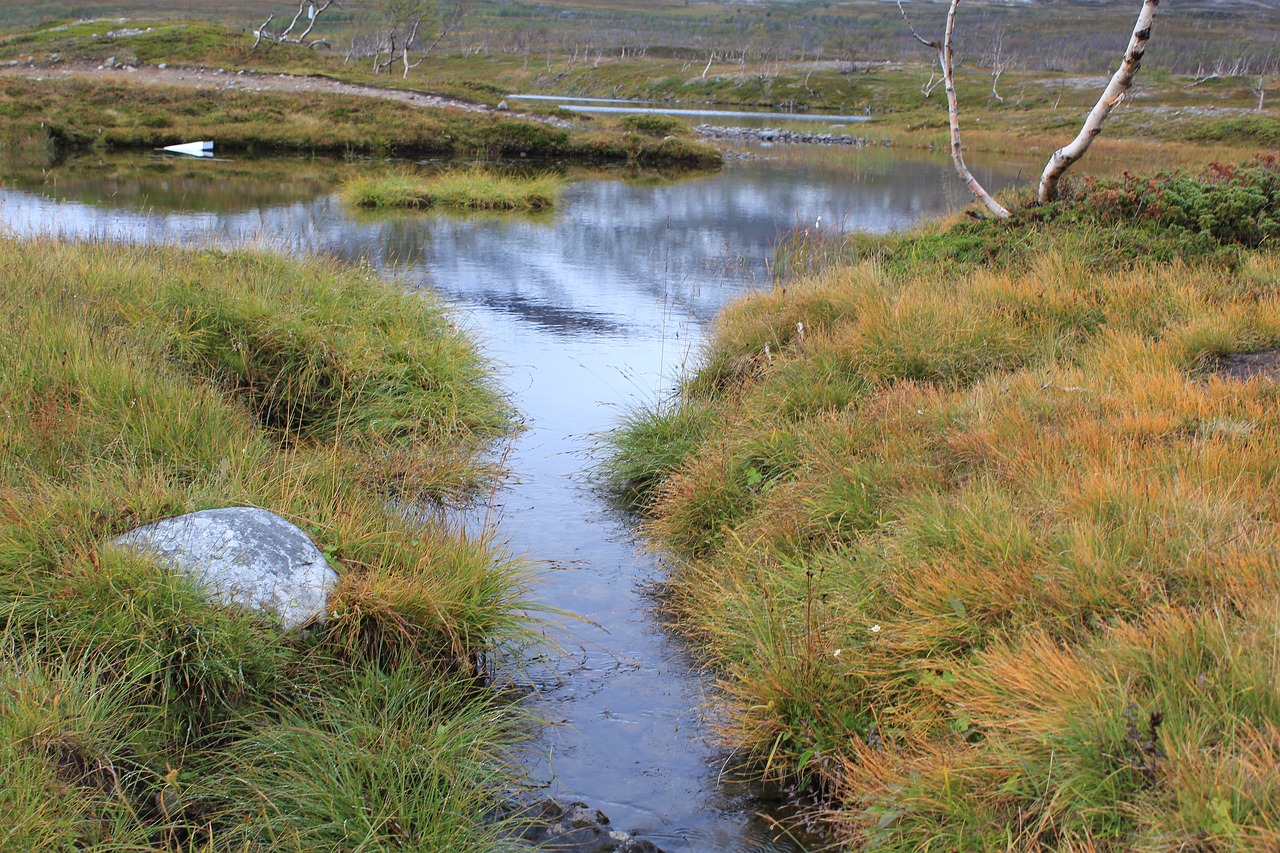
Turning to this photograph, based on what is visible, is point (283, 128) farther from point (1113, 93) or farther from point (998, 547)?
point (998, 547)

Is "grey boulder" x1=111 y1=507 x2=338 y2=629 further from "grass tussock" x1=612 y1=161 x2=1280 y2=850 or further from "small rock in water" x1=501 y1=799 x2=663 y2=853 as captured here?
"grass tussock" x1=612 y1=161 x2=1280 y2=850

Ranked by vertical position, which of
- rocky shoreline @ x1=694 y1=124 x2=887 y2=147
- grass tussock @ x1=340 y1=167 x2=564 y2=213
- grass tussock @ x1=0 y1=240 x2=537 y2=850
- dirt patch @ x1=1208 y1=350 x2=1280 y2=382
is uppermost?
rocky shoreline @ x1=694 y1=124 x2=887 y2=147

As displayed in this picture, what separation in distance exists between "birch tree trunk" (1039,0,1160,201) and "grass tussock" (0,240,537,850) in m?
7.61

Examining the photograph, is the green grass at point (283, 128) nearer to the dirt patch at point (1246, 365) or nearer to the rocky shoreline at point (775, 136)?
the rocky shoreline at point (775, 136)

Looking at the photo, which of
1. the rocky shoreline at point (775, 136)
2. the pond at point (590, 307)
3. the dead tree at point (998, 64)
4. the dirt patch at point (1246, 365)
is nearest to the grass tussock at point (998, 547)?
the dirt patch at point (1246, 365)

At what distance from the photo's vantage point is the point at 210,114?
3506 centimetres

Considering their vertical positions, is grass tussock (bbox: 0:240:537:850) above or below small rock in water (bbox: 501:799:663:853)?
above

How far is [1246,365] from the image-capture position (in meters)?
6.76

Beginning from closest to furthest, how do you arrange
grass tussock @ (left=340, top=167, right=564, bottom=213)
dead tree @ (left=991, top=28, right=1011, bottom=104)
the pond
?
1. the pond
2. grass tussock @ (left=340, top=167, right=564, bottom=213)
3. dead tree @ (left=991, top=28, right=1011, bottom=104)

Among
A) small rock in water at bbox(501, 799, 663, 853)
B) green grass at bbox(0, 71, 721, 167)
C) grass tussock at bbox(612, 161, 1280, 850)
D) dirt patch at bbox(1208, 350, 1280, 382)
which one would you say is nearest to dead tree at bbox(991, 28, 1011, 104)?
green grass at bbox(0, 71, 721, 167)

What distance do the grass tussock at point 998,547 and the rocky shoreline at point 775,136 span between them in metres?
44.4

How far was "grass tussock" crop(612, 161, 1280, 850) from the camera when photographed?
2986 mm

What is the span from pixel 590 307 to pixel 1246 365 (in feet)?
30.1

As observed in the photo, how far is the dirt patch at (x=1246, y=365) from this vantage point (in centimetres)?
645
